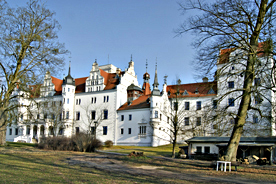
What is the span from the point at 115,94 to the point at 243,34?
44.1 metres

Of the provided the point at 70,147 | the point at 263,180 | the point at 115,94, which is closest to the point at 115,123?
the point at 115,94

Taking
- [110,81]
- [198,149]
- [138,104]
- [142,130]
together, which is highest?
[110,81]

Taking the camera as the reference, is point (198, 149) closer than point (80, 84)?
Yes

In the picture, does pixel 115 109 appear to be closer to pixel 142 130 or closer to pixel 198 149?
pixel 142 130

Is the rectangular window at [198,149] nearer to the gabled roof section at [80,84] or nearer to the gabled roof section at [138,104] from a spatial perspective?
the gabled roof section at [138,104]

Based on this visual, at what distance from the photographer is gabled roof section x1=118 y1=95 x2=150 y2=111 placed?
56381 mm

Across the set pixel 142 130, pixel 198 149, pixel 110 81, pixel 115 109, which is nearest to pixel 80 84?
pixel 110 81

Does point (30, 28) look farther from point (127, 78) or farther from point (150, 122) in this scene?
point (127, 78)

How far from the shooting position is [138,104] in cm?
5791

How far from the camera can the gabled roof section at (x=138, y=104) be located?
56.4 metres

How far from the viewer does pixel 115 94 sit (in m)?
60.0

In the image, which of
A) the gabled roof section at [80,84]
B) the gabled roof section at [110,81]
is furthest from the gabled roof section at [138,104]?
the gabled roof section at [80,84]

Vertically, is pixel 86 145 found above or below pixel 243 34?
below

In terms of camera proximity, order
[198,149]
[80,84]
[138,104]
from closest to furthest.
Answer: [198,149], [138,104], [80,84]
